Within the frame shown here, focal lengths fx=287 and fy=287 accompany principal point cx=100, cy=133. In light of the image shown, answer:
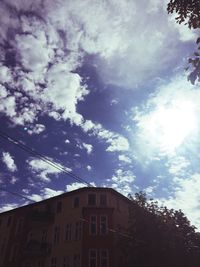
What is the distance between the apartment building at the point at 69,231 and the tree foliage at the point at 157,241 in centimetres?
235

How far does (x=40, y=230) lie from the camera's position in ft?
127

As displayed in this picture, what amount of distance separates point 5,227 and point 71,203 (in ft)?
44.6

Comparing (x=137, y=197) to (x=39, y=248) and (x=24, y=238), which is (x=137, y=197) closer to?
(x=39, y=248)

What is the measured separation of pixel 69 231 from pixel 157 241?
447 inches

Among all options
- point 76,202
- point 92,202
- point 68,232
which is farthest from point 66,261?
point 92,202

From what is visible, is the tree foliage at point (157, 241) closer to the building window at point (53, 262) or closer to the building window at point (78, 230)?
the building window at point (78, 230)

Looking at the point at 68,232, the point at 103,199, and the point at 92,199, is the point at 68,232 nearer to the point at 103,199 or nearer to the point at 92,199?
the point at 92,199

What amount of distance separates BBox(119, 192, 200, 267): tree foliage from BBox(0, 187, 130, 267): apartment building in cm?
235

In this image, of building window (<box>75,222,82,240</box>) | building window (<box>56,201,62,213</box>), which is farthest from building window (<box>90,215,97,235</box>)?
building window (<box>56,201,62,213</box>)

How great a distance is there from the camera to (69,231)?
34750 millimetres

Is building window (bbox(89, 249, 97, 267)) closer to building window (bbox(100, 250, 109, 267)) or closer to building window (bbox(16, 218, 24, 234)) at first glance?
building window (bbox(100, 250, 109, 267))

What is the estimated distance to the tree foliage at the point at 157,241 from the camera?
2838cm

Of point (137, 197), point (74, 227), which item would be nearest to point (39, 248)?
point (74, 227)

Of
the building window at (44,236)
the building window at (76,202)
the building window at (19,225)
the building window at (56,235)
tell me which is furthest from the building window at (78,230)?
the building window at (19,225)
